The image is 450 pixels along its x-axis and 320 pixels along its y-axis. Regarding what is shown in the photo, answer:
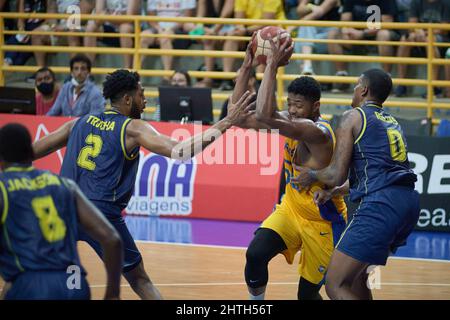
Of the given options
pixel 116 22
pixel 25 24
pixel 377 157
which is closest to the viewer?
pixel 377 157

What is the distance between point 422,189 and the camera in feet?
40.2

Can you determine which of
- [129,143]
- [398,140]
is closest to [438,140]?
[398,140]

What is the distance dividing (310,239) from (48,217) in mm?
2979

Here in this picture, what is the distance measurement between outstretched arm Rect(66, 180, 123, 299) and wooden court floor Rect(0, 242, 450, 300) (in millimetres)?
3379

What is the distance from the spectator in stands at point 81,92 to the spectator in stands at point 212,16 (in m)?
2.55

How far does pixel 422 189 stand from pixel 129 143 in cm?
624

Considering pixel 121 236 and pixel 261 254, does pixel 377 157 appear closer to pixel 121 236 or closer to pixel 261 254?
pixel 261 254

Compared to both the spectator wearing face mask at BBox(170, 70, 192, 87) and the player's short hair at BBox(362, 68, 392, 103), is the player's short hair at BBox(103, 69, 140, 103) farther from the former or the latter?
the spectator wearing face mask at BBox(170, 70, 192, 87)

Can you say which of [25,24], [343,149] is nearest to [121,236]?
[343,149]

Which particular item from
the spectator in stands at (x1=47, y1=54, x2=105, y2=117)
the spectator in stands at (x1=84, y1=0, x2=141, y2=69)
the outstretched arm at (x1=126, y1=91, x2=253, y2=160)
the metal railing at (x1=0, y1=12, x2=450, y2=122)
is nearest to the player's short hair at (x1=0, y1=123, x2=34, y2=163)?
the outstretched arm at (x1=126, y1=91, x2=253, y2=160)

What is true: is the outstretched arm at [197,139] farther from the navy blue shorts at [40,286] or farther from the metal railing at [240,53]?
the metal railing at [240,53]

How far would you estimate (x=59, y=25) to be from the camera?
640 inches

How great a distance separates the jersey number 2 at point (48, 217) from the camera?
5.07 meters

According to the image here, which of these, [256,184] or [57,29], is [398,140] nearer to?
[256,184]
